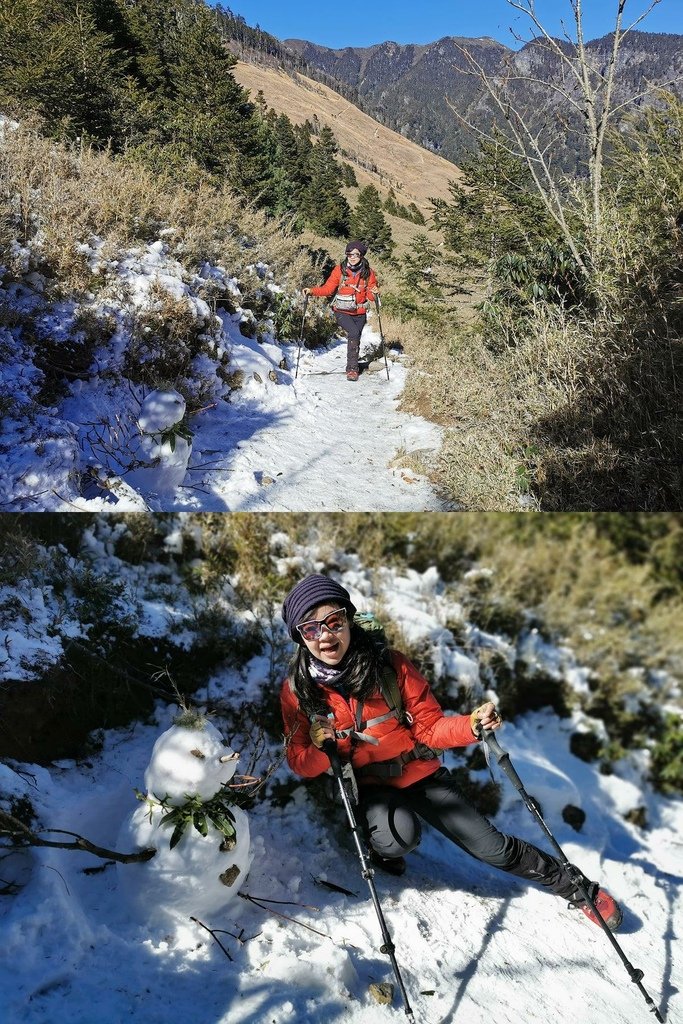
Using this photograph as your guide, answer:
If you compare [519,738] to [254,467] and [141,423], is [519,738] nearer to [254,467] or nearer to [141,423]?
[254,467]

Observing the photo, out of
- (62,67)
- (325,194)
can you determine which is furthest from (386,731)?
(325,194)

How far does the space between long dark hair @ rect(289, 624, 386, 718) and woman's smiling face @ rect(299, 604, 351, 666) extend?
0.25 ft

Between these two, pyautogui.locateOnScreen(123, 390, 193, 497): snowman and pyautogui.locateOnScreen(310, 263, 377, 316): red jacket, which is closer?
pyautogui.locateOnScreen(123, 390, 193, 497): snowman

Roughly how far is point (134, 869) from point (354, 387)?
781 centimetres

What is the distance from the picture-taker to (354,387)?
9469mm

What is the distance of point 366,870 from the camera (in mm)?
2740

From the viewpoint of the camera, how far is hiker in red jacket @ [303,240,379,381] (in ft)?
32.0

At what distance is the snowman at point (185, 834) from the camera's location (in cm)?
264

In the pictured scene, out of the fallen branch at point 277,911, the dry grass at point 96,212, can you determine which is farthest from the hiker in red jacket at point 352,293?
the fallen branch at point 277,911

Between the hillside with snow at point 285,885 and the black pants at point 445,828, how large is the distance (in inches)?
11.6

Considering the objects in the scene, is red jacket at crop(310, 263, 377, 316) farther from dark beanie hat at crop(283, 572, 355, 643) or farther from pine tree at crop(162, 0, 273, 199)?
dark beanie hat at crop(283, 572, 355, 643)

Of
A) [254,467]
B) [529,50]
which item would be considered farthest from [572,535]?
[529,50]

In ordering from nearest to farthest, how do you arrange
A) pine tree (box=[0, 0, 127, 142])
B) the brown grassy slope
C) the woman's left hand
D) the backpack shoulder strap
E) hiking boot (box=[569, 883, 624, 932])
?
the woman's left hand < the backpack shoulder strap < hiking boot (box=[569, 883, 624, 932]) < pine tree (box=[0, 0, 127, 142]) < the brown grassy slope

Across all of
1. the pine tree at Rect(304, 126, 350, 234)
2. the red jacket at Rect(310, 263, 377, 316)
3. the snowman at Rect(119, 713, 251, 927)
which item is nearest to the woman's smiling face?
the snowman at Rect(119, 713, 251, 927)
